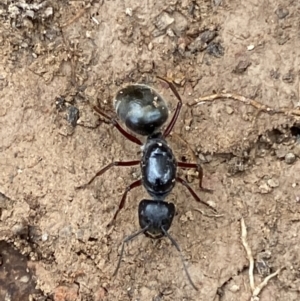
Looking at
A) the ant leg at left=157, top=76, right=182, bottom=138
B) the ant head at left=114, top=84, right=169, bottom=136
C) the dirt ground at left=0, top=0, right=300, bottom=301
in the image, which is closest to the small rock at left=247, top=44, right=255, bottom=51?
the dirt ground at left=0, top=0, right=300, bottom=301

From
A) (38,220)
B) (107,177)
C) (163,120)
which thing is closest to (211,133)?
(163,120)

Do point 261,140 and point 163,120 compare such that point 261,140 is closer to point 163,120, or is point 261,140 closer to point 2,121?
point 163,120

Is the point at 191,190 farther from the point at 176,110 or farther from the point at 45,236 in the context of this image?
the point at 45,236

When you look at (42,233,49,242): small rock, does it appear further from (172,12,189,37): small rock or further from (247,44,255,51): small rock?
(247,44,255,51): small rock

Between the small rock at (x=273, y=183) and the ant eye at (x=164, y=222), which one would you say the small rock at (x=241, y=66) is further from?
the ant eye at (x=164, y=222)

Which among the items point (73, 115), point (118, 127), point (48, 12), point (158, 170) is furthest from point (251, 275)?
point (48, 12)

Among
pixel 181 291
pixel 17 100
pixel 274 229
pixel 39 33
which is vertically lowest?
pixel 181 291

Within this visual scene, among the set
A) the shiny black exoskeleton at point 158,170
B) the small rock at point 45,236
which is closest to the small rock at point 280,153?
the shiny black exoskeleton at point 158,170
